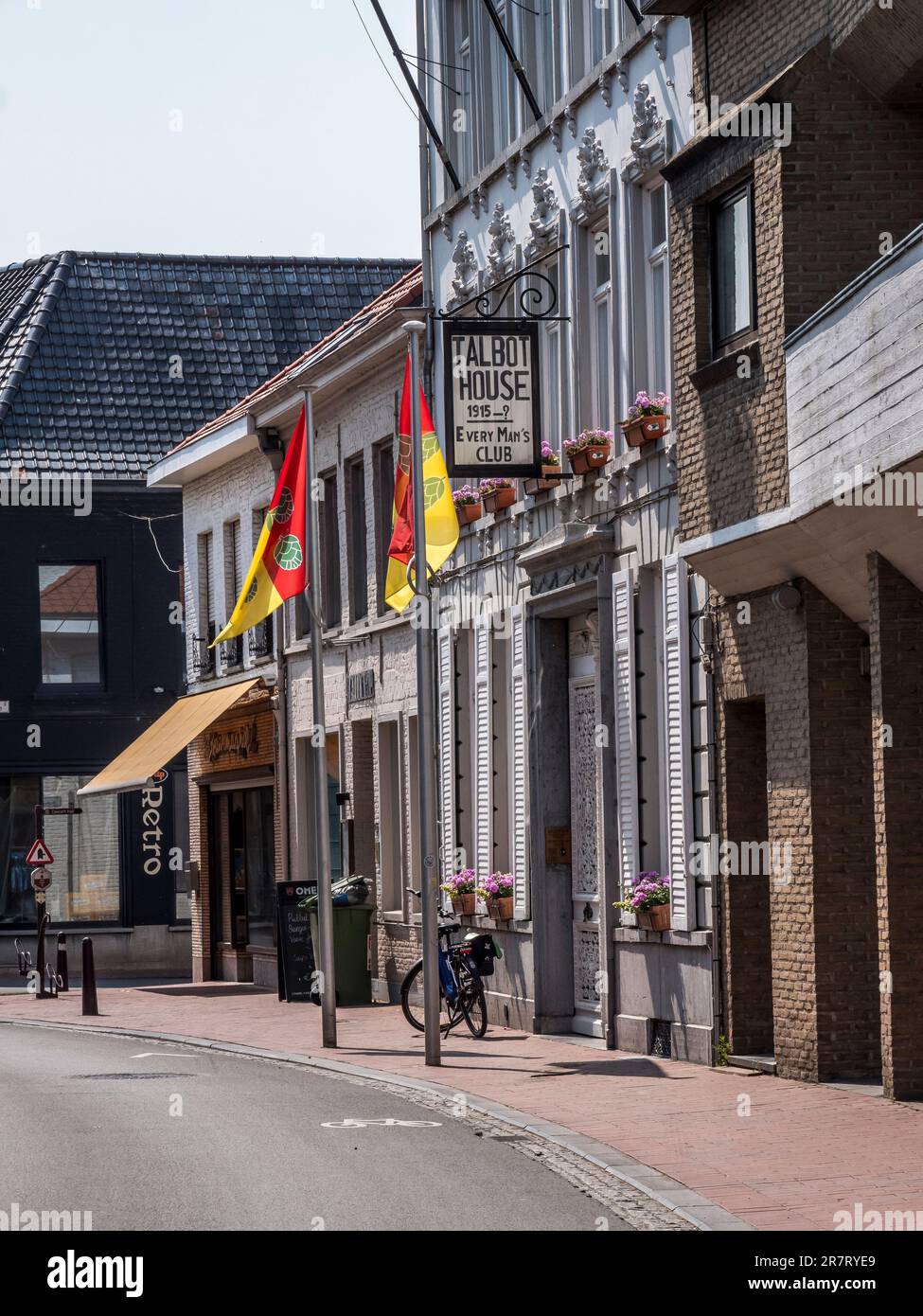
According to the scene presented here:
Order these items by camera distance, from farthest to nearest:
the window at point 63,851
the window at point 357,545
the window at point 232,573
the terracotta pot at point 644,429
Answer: the window at point 63,851
the window at point 232,573
the window at point 357,545
the terracotta pot at point 644,429

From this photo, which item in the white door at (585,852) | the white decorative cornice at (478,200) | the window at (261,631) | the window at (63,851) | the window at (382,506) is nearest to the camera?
the white door at (585,852)

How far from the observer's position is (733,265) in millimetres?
17312

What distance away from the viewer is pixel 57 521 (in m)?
39.9

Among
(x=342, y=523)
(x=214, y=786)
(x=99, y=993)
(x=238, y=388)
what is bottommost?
(x=99, y=993)

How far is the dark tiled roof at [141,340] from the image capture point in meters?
40.1

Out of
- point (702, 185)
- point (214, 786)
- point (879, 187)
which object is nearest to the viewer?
point (879, 187)

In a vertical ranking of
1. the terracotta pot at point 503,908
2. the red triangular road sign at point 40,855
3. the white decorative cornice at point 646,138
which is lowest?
the terracotta pot at point 503,908

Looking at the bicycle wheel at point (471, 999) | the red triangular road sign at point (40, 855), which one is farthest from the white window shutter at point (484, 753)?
the red triangular road sign at point (40, 855)

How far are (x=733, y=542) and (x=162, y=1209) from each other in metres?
7.63

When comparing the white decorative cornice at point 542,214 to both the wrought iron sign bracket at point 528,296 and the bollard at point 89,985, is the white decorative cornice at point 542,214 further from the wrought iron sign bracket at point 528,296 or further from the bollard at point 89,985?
the bollard at point 89,985

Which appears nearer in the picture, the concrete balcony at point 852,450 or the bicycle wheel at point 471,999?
the concrete balcony at point 852,450

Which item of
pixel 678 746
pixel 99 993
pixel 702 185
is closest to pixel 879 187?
pixel 702 185

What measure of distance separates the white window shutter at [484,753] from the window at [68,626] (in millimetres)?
17205
